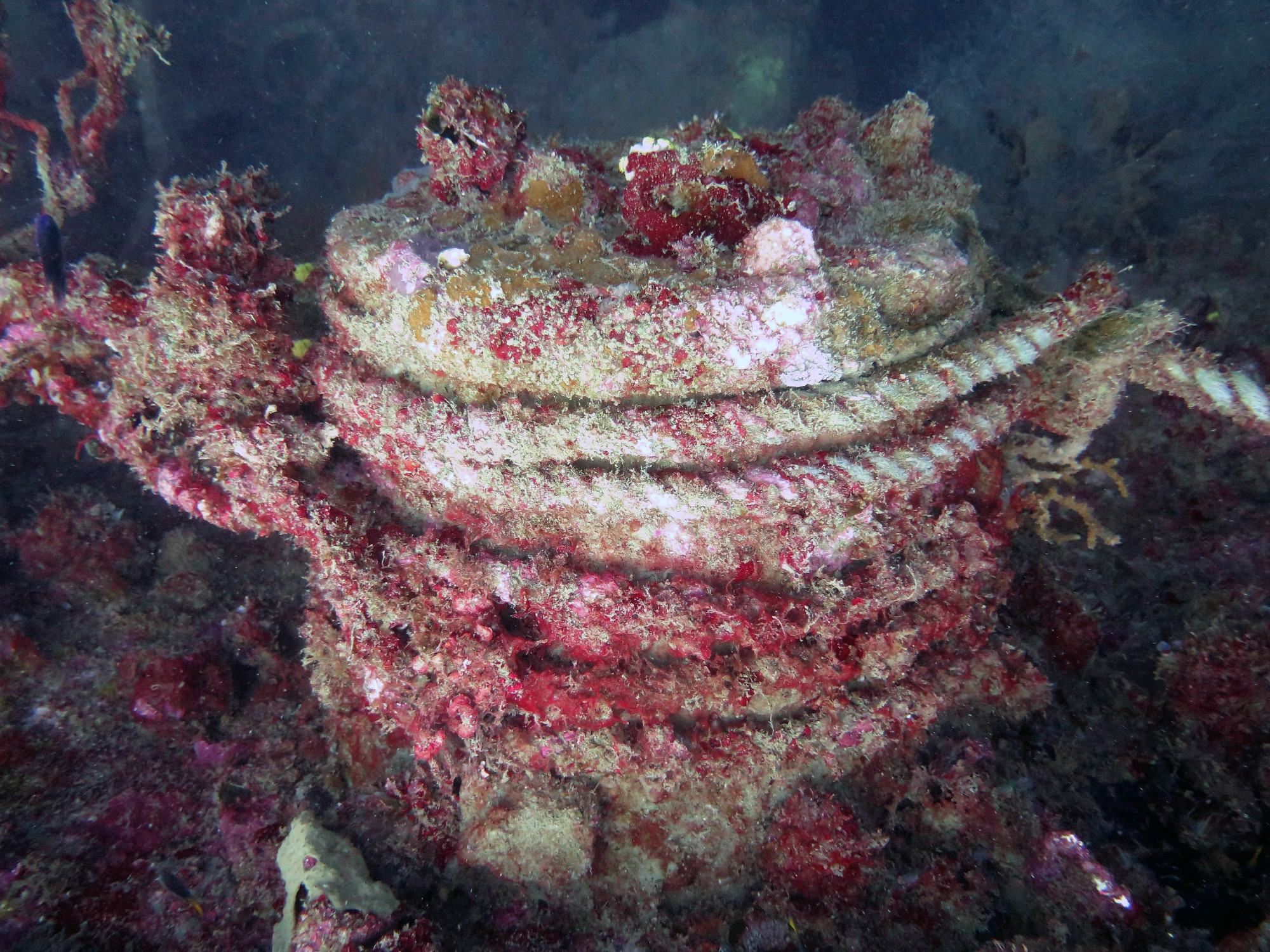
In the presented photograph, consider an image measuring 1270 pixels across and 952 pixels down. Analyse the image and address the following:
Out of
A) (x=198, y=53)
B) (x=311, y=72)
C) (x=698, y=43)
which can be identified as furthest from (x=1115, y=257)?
(x=198, y=53)

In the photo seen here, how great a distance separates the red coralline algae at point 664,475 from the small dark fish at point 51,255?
0.23 metres

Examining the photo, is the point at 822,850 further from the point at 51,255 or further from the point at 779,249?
the point at 51,255

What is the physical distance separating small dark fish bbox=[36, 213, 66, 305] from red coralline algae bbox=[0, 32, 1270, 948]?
0.23 metres

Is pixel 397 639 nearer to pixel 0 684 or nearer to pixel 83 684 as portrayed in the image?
pixel 83 684

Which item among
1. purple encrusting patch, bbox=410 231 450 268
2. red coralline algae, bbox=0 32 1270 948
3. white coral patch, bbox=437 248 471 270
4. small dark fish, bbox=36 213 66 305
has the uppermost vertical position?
small dark fish, bbox=36 213 66 305

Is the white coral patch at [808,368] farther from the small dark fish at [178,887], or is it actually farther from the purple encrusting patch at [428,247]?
the small dark fish at [178,887]

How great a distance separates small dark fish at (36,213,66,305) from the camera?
4.26 m

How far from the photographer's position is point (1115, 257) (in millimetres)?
8250

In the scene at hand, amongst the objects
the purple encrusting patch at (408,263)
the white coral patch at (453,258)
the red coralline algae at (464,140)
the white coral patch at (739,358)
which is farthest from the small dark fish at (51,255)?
the white coral patch at (739,358)

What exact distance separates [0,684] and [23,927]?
7.11ft

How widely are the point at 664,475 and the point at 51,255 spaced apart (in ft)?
16.4

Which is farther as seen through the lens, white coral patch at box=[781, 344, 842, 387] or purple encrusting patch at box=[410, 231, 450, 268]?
purple encrusting patch at box=[410, 231, 450, 268]

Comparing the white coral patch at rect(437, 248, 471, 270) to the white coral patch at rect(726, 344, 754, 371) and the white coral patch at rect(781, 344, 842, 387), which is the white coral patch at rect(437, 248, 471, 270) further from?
the white coral patch at rect(781, 344, 842, 387)

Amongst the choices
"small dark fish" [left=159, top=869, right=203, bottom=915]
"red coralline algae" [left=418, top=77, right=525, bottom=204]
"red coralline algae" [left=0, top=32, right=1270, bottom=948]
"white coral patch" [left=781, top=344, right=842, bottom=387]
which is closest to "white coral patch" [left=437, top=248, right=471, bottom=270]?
"red coralline algae" [left=0, top=32, right=1270, bottom=948]
